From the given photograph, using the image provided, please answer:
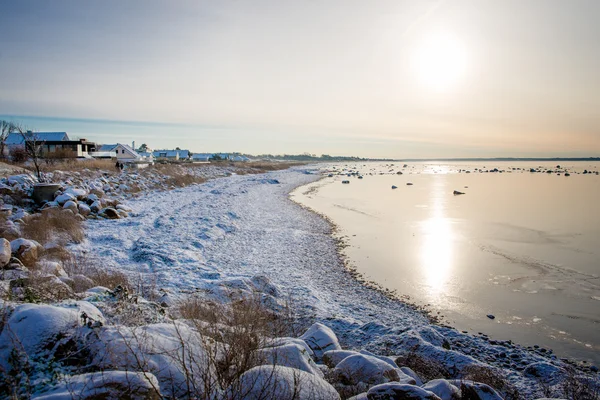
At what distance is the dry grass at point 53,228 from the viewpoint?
1173 centimetres

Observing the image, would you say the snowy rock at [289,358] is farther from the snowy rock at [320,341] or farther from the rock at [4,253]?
the rock at [4,253]

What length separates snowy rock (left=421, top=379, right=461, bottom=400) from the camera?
4.28m

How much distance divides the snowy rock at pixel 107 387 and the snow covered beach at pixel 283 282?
35 cm

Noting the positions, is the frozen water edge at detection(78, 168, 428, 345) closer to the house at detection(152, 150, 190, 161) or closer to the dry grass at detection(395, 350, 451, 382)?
the dry grass at detection(395, 350, 451, 382)

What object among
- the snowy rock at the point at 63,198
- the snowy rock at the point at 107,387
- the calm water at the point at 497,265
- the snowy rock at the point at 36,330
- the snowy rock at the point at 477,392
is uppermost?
the snowy rock at the point at 36,330

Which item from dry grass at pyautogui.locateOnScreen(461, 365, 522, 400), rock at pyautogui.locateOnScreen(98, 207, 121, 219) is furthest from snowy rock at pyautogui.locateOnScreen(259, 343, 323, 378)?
rock at pyautogui.locateOnScreen(98, 207, 121, 219)

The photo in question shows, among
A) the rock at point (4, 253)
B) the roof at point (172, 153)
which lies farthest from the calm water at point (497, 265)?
the roof at point (172, 153)

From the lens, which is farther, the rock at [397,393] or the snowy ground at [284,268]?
the snowy ground at [284,268]

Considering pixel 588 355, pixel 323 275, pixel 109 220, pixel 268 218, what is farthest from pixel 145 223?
pixel 588 355

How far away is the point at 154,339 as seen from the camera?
377 cm

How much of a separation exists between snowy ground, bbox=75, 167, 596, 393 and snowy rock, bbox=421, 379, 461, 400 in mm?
1817

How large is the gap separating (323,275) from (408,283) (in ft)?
9.97

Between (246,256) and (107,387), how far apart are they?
1074 cm

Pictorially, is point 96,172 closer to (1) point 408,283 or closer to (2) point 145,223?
(2) point 145,223
